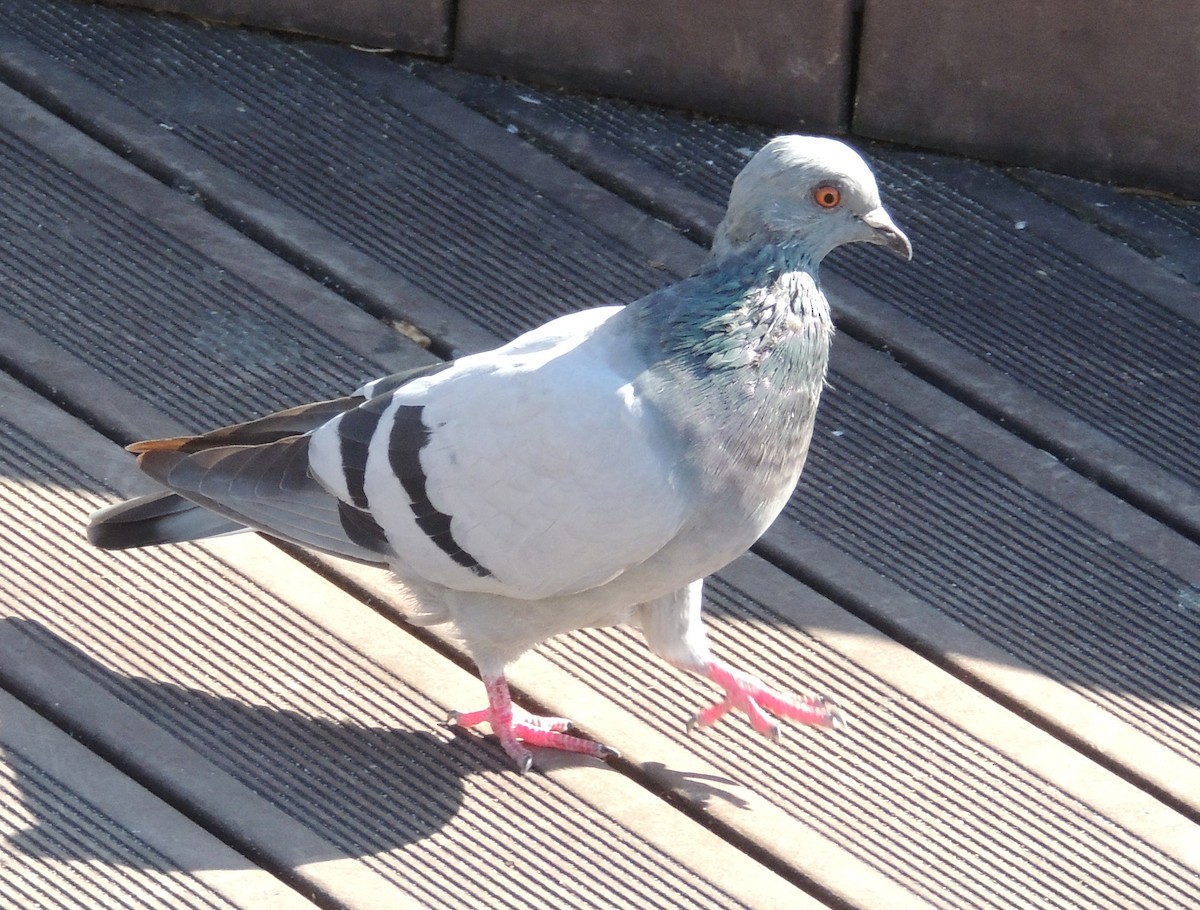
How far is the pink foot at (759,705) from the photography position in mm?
3002

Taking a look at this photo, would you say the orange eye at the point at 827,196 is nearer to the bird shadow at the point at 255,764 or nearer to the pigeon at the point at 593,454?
the pigeon at the point at 593,454

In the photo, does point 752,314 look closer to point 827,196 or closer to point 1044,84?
point 827,196

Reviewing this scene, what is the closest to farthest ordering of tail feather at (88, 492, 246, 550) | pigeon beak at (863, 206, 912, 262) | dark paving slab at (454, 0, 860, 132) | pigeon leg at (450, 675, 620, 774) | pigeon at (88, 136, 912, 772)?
pigeon at (88, 136, 912, 772), pigeon beak at (863, 206, 912, 262), pigeon leg at (450, 675, 620, 774), tail feather at (88, 492, 246, 550), dark paving slab at (454, 0, 860, 132)

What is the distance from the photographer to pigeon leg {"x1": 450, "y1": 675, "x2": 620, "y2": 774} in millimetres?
2961

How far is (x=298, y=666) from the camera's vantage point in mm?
3105

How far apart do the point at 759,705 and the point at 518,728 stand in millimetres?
443

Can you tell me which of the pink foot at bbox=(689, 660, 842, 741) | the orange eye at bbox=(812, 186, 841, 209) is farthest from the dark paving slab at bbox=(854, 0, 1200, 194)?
the pink foot at bbox=(689, 660, 842, 741)

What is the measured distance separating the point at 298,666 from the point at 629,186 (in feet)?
5.51

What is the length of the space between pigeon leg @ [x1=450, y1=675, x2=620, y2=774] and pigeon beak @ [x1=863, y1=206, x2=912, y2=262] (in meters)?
1.01

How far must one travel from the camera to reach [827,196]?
2725 mm

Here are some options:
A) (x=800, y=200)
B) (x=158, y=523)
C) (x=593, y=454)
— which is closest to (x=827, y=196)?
(x=800, y=200)

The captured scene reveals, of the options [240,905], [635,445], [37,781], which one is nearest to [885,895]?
[635,445]

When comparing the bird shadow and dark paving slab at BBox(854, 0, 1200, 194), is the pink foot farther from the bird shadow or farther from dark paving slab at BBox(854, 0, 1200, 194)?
dark paving slab at BBox(854, 0, 1200, 194)

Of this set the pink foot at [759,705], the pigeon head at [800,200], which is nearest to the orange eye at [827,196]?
the pigeon head at [800,200]
